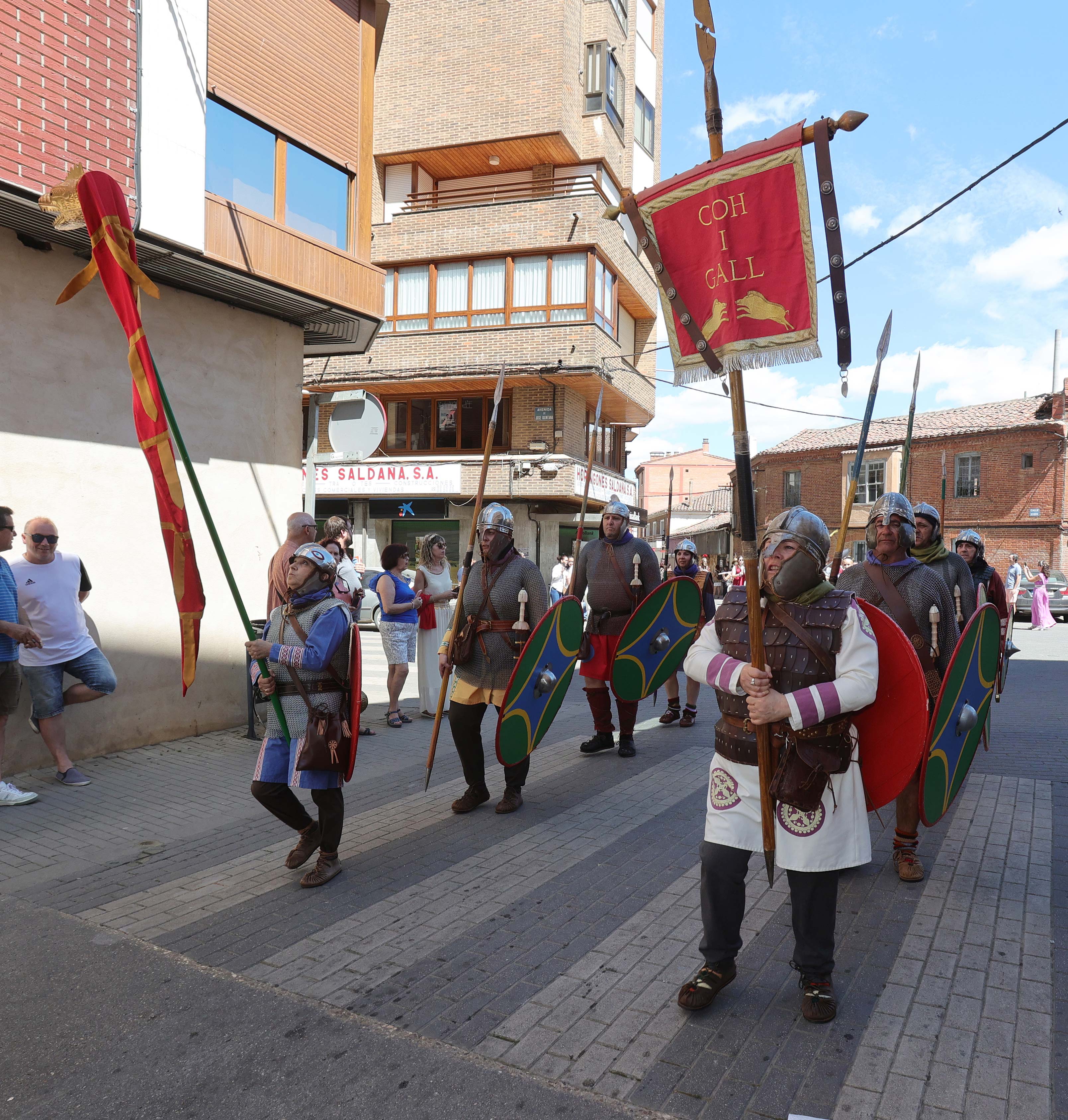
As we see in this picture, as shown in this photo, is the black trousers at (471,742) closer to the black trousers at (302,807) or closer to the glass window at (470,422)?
the black trousers at (302,807)

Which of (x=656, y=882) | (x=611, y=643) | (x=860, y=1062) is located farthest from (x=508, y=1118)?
(x=611, y=643)

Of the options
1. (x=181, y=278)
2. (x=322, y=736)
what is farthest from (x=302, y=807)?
(x=181, y=278)

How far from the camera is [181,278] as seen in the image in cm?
731

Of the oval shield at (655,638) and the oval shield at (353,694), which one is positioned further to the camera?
the oval shield at (655,638)

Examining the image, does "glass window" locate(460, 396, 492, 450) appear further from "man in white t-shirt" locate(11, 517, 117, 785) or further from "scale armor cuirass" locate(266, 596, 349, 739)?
"scale armor cuirass" locate(266, 596, 349, 739)

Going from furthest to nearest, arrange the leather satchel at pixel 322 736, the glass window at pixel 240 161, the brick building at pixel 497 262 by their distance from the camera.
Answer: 1. the brick building at pixel 497 262
2. the glass window at pixel 240 161
3. the leather satchel at pixel 322 736

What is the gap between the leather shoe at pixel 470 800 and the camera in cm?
554

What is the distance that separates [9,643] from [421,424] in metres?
19.5

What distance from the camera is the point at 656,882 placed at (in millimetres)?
4340

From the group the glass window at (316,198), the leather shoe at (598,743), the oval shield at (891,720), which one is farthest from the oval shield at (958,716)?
the glass window at (316,198)

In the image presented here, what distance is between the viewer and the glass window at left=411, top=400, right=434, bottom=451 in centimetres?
2450

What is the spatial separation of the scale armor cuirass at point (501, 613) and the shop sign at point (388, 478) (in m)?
18.0

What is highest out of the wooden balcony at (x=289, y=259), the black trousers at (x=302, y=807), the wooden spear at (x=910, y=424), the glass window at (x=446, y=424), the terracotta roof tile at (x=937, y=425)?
the terracotta roof tile at (x=937, y=425)

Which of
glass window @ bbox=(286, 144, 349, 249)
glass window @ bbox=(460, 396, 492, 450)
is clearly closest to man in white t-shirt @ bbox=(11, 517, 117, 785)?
glass window @ bbox=(286, 144, 349, 249)
